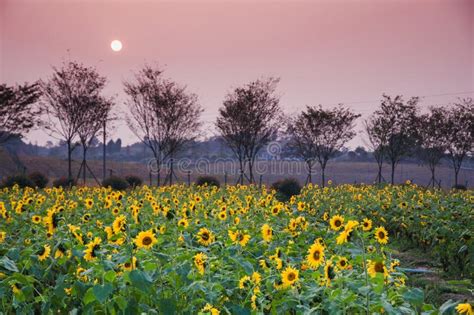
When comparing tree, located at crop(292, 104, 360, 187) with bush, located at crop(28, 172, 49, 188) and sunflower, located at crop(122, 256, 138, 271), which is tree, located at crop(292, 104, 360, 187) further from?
sunflower, located at crop(122, 256, 138, 271)

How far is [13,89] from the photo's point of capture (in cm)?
2800

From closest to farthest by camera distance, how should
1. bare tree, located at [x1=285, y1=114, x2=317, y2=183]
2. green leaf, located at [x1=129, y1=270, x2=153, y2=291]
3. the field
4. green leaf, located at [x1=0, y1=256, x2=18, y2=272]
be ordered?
green leaf, located at [x1=129, y1=270, x2=153, y2=291] → green leaf, located at [x1=0, y1=256, x2=18, y2=272] → bare tree, located at [x1=285, y1=114, x2=317, y2=183] → the field

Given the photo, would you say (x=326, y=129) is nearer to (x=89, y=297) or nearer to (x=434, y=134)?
(x=434, y=134)

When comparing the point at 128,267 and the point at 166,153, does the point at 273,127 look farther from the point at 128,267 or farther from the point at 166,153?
the point at 128,267

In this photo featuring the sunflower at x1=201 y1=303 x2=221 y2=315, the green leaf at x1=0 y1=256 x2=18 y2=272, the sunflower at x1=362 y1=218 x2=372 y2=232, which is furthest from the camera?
the sunflower at x1=362 y1=218 x2=372 y2=232

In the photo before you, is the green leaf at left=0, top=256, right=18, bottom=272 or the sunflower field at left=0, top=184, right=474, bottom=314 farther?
the green leaf at left=0, top=256, right=18, bottom=272

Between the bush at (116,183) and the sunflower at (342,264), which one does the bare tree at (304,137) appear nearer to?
the bush at (116,183)

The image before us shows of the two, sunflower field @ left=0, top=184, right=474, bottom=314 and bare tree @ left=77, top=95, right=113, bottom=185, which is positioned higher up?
bare tree @ left=77, top=95, right=113, bottom=185

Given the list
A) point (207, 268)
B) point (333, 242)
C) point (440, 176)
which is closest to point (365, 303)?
point (207, 268)

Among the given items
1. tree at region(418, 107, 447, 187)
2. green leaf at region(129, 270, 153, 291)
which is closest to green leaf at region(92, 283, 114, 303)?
green leaf at region(129, 270, 153, 291)

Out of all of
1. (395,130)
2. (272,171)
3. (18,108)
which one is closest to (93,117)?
(18,108)

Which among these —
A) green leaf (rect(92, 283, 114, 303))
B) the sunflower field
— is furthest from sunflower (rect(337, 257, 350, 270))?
green leaf (rect(92, 283, 114, 303))

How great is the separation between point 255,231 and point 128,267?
2.29 meters

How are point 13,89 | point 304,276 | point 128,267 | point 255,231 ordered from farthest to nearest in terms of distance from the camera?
1. point 13,89
2. point 255,231
3. point 304,276
4. point 128,267
